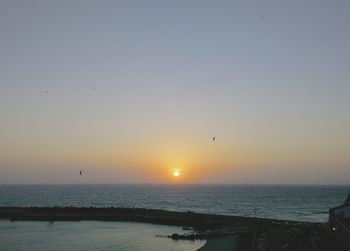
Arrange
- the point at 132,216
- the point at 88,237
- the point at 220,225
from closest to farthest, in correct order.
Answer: the point at 88,237
the point at 220,225
the point at 132,216

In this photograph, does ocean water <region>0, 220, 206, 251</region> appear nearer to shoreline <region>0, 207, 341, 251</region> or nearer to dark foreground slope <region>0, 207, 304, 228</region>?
shoreline <region>0, 207, 341, 251</region>

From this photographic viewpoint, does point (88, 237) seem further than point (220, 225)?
No

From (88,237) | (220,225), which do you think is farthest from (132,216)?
(88,237)

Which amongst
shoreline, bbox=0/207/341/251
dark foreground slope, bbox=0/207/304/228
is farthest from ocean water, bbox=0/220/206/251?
dark foreground slope, bbox=0/207/304/228

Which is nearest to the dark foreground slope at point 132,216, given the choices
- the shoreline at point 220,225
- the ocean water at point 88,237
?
the shoreline at point 220,225

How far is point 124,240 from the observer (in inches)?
2063

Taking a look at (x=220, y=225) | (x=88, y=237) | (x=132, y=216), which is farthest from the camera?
(x=132, y=216)

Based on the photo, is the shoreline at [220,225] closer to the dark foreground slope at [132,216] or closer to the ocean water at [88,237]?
the dark foreground slope at [132,216]

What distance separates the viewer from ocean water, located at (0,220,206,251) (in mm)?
47750

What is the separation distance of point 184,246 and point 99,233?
15494mm

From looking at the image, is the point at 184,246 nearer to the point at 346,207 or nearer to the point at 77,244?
the point at 77,244

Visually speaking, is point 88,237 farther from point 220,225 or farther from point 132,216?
point 132,216

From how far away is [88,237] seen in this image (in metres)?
55.2

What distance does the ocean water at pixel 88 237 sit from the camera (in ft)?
157
